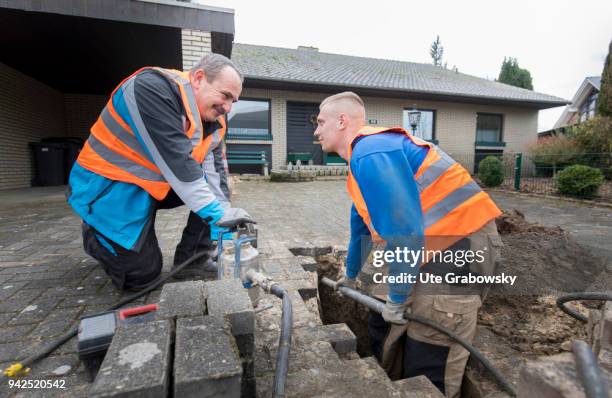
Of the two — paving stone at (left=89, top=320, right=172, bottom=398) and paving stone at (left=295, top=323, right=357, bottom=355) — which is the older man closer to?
paving stone at (left=295, top=323, right=357, bottom=355)

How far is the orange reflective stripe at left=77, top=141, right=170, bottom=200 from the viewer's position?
2.15 m

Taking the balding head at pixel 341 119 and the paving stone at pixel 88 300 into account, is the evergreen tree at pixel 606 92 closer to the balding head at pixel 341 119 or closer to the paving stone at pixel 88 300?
the balding head at pixel 341 119

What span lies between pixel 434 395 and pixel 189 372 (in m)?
1.09

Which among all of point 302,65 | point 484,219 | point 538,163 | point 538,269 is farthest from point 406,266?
point 302,65

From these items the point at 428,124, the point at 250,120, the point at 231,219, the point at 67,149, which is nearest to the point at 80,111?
the point at 67,149

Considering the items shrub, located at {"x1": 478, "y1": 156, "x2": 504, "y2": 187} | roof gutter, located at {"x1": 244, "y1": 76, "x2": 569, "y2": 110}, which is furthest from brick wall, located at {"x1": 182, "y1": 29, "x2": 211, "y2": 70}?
shrub, located at {"x1": 478, "y1": 156, "x2": 504, "y2": 187}

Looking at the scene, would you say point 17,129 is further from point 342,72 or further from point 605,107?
point 605,107

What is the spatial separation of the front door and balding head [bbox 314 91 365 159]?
11.4 m

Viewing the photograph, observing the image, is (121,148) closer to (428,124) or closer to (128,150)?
(128,150)

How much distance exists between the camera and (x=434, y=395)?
138cm

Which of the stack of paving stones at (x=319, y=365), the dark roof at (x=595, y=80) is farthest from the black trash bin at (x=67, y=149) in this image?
the dark roof at (x=595, y=80)

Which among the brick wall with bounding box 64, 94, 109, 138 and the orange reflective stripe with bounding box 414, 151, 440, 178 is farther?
the brick wall with bounding box 64, 94, 109, 138

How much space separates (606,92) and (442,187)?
13317mm

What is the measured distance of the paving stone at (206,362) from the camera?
80 cm
